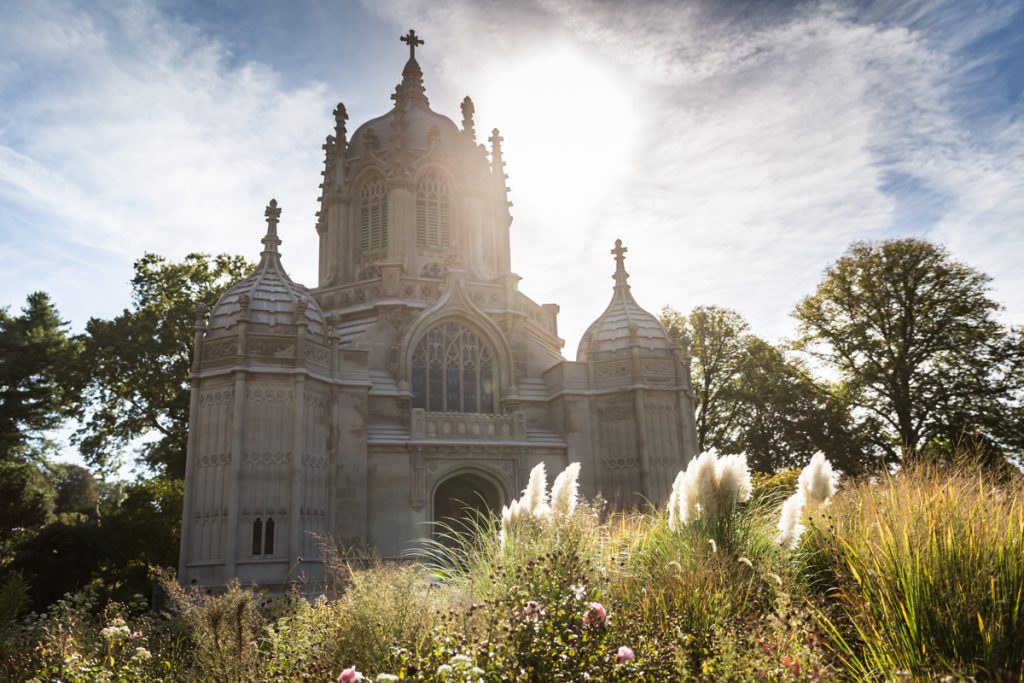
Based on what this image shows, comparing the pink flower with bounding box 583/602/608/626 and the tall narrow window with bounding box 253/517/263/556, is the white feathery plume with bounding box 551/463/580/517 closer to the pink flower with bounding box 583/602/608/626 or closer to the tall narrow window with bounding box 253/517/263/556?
the pink flower with bounding box 583/602/608/626

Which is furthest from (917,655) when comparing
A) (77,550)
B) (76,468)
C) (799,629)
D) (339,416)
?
(76,468)

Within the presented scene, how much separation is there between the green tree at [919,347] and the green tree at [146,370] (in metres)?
25.1

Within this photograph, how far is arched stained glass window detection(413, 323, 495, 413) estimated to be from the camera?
23.5 m

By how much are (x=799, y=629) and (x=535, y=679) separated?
6.92ft

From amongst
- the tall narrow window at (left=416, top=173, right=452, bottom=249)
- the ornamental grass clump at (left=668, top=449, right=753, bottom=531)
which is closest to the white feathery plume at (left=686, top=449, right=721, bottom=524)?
the ornamental grass clump at (left=668, top=449, right=753, bottom=531)

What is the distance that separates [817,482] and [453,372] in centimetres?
1627

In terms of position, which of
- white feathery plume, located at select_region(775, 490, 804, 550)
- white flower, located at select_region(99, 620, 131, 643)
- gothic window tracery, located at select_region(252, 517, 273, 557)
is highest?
gothic window tracery, located at select_region(252, 517, 273, 557)

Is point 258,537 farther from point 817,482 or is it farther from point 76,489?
point 76,489

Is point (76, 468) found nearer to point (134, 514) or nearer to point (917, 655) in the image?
point (134, 514)

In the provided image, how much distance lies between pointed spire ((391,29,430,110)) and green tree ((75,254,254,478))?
1125 cm

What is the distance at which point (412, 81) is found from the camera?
32656 millimetres

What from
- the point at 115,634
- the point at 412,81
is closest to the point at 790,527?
the point at 115,634

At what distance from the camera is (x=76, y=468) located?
72688mm

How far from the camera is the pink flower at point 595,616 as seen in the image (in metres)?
6.08
